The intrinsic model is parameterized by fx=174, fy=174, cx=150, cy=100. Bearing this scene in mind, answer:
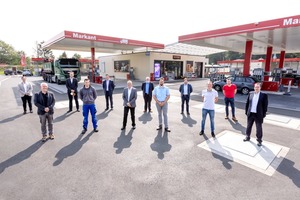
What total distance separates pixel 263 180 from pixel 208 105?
2599mm

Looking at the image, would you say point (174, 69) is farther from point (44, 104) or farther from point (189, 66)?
point (44, 104)

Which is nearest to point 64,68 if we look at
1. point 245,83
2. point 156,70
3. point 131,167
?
point 156,70

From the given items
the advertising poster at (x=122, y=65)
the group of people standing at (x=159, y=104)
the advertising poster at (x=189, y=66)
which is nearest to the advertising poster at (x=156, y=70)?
the advertising poster at (x=122, y=65)

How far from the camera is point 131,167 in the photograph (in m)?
3.90

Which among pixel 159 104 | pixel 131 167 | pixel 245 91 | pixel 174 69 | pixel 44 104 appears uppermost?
pixel 174 69

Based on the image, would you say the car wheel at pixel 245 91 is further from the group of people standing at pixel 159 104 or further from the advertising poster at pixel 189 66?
the advertising poster at pixel 189 66

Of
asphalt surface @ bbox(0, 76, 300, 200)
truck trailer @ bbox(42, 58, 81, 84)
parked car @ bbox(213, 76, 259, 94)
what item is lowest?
asphalt surface @ bbox(0, 76, 300, 200)

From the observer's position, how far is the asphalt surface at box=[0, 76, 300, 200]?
10.3 feet

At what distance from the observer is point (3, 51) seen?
72750mm

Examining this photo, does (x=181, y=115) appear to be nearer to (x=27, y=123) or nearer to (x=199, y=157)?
(x=199, y=157)

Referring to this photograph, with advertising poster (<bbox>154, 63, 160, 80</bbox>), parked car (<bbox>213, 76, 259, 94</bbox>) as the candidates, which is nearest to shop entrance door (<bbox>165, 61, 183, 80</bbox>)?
advertising poster (<bbox>154, 63, 160, 80</bbox>)

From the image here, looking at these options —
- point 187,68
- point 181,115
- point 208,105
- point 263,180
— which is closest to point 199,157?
point 263,180

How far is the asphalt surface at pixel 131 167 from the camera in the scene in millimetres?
3129

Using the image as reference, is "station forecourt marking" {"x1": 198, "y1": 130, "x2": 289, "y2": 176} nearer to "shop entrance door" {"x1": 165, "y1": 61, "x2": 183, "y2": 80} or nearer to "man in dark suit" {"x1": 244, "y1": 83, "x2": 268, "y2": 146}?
"man in dark suit" {"x1": 244, "y1": 83, "x2": 268, "y2": 146}
